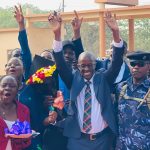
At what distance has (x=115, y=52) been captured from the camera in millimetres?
6207

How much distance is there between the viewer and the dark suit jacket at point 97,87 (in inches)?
242

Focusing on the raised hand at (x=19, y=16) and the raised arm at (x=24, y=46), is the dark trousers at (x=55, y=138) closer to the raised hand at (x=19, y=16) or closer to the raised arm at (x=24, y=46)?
the raised arm at (x=24, y=46)

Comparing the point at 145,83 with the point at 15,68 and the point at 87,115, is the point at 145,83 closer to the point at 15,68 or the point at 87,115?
the point at 87,115

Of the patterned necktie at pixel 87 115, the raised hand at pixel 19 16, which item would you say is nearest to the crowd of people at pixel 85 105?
the patterned necktie at pixel 87 115

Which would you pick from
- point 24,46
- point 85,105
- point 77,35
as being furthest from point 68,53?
point 85,105

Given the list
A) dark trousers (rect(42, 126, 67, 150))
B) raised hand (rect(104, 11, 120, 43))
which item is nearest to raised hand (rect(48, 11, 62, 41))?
raised hand (rect(104, 11, 120, 43))

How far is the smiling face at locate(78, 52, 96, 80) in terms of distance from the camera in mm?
6227

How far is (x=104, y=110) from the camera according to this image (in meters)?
6.12

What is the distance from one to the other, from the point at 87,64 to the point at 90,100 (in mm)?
421

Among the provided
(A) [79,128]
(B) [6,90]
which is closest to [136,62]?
(A) [79,128]

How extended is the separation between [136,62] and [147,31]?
45.2 metres

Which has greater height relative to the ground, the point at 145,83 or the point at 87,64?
the point at 87,64

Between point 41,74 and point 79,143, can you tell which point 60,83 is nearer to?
point 41,74

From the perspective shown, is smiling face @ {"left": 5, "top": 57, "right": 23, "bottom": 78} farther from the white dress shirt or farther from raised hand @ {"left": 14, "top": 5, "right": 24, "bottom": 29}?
the white dress shirt
